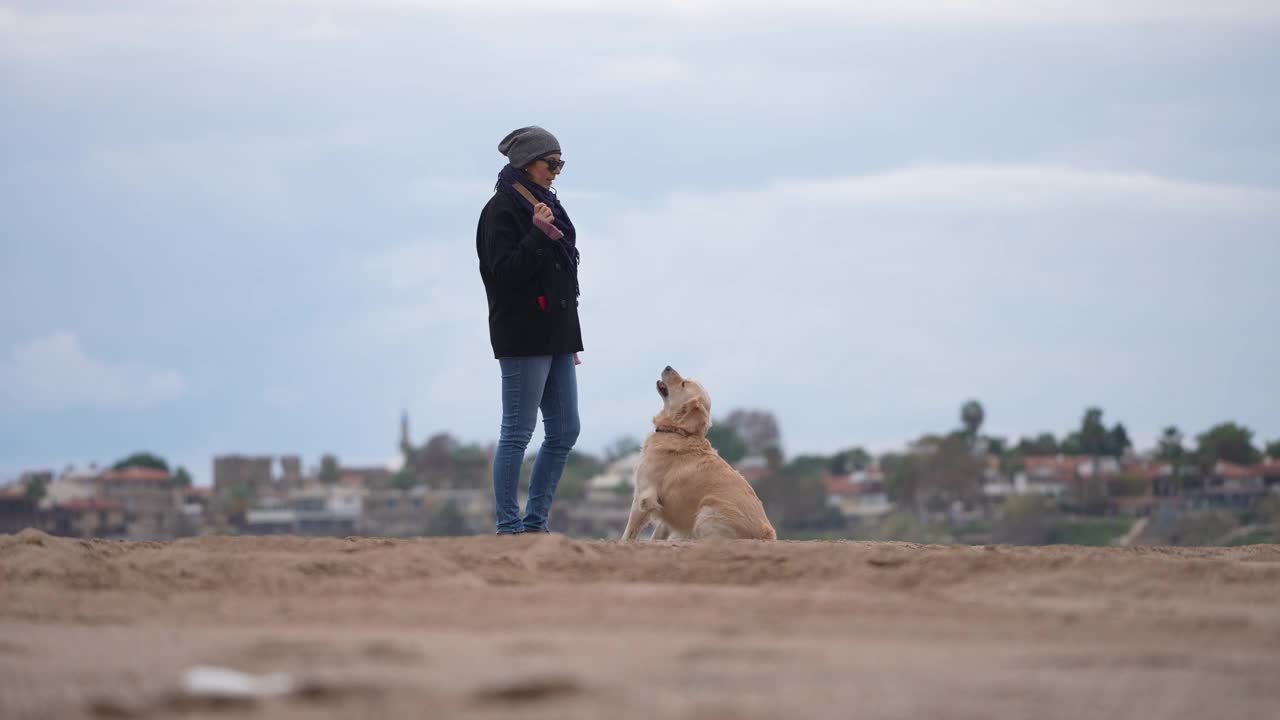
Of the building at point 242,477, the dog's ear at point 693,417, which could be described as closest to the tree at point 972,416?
the building at point 242,477

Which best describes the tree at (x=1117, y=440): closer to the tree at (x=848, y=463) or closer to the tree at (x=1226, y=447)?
the tree at (x=1226, y=447)

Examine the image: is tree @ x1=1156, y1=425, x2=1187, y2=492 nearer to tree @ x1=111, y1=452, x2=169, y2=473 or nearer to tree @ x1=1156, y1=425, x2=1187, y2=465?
tree @ x1=1156, y1=425, x2=1187, y2=465

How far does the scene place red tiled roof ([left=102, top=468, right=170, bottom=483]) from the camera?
13550 cm

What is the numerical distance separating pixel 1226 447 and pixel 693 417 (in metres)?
121

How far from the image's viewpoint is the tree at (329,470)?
162 metres

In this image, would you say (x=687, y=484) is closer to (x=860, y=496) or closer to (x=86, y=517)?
(x=86, y=517)

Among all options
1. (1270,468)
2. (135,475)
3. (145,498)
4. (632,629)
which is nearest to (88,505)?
(145,498)

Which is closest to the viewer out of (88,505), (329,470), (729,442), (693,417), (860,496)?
(693,417)

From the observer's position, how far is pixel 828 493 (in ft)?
436

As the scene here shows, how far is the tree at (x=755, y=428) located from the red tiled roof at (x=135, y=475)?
5356cm

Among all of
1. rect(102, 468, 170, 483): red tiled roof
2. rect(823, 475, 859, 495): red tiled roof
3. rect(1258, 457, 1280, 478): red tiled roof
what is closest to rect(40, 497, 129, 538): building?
rect(102, 468, 170, 483): red tiled roof

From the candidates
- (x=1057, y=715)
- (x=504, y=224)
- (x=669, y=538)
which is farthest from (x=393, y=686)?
(x=669, y=538)

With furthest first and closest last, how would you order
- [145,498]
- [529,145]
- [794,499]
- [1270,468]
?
[145,498], [794,499], [1270,468], [529,145]

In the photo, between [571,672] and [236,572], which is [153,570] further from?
[571,672]
